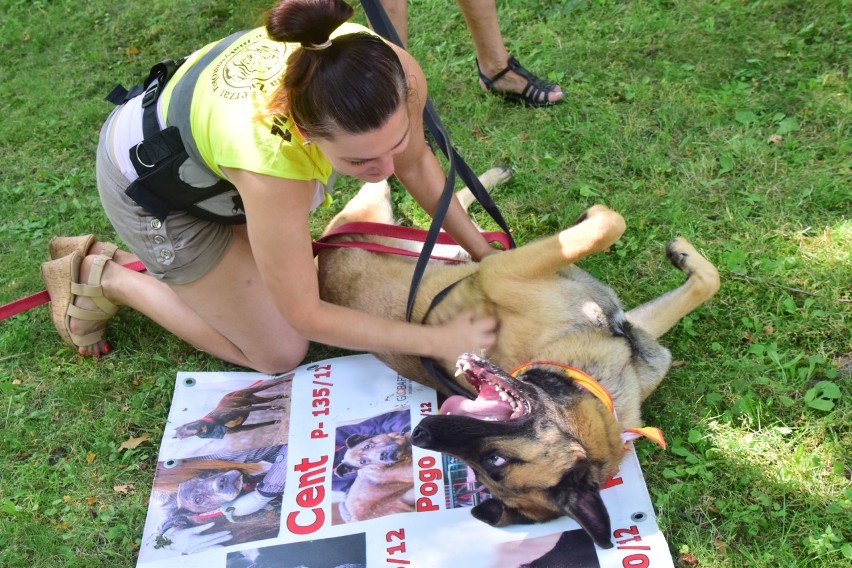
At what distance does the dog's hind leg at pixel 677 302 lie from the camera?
3.38 m

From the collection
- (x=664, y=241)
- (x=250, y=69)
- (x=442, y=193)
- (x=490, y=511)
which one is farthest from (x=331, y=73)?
(x=664, y=241)

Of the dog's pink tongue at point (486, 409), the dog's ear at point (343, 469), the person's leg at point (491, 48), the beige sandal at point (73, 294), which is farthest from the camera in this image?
the person's leg at point (491, 48)

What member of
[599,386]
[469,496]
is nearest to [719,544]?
[599,386]

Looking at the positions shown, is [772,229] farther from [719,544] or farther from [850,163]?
[719,544]

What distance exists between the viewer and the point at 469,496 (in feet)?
10.3

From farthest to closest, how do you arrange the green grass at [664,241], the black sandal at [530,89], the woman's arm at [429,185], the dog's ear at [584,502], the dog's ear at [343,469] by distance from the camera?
the black sandal at [530,89]
the dog's ear at [343,469]
the woman's arm at [429,185]
the green grass at [664,241]
the dog's ear at [584,502]

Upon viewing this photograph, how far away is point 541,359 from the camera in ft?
10.1

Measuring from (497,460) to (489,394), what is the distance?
0.99ft

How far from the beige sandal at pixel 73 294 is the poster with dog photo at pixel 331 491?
0.66 meters

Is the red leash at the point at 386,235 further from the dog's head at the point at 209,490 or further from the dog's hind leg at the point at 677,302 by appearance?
the dog's head at the point at 209,490

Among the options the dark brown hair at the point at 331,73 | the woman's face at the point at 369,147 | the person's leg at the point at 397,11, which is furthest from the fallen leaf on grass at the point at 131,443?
the person's leg at the point at 397,11

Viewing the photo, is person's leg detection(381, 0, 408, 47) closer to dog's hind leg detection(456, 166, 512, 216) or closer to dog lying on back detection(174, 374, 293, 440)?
dog's hind leg detection(456, 166, 512, 216)

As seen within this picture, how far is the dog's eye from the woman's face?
1.19m

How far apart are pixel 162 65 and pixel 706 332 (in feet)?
10.0
